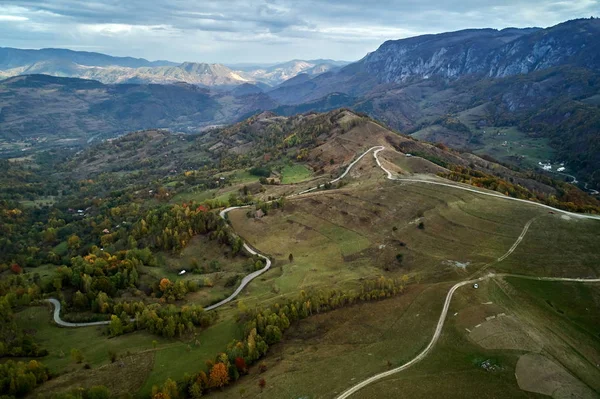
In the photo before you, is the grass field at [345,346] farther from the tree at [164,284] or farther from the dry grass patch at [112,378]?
the tree at [164,284]

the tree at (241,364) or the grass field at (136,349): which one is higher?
the tree at (241,364)

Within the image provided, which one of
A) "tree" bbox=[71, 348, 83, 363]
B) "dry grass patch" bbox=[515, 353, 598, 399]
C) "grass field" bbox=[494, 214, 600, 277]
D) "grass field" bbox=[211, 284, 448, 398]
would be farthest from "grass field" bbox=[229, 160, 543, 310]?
"tree" bbox=[71, 348, 83, 363]

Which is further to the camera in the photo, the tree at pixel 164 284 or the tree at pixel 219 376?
the tree at pixel 164 284

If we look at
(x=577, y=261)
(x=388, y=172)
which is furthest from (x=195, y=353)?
(x=388, y=172)

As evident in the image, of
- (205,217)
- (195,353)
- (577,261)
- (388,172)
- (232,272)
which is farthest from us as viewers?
(388,172)

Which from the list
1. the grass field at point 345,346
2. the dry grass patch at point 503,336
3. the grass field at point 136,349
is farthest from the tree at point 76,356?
the dry grass patch at point 503,336

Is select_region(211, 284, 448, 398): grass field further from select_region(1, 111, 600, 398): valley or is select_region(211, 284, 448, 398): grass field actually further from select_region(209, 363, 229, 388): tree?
select_region(209, 363, 229, 388): tree

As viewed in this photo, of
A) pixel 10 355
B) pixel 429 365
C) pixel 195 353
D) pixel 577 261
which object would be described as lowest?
pixel 10 355

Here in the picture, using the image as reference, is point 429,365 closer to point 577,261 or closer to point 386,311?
point 386,311
